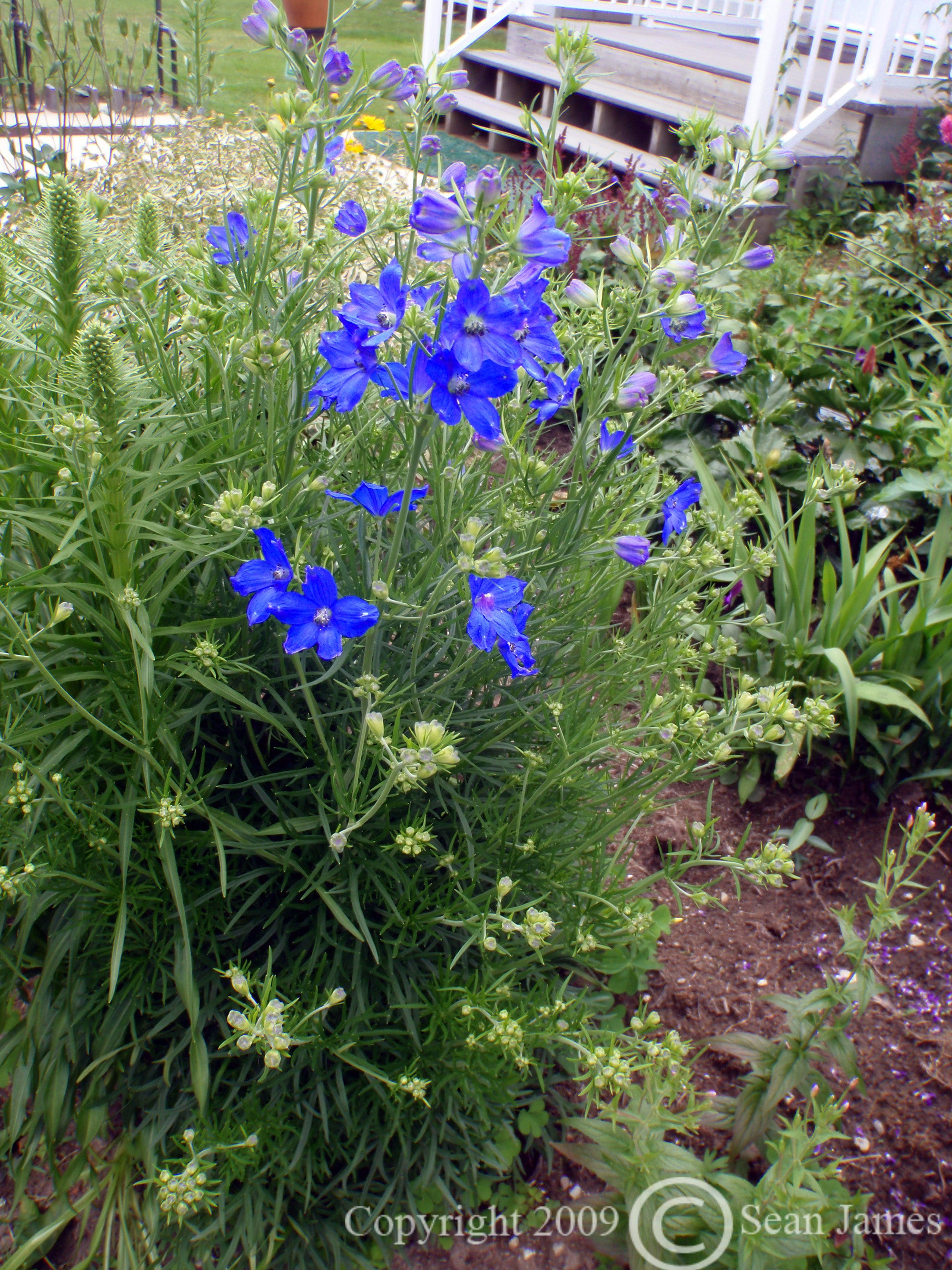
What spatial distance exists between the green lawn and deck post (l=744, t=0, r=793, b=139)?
10.1 ft

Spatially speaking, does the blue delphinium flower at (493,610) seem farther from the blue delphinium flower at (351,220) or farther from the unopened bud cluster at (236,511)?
the blue delphinium flower at (351,220)

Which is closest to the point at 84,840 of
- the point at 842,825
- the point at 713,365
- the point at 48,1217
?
the point at 48,1217

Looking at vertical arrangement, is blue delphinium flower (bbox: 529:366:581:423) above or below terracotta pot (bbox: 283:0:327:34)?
below

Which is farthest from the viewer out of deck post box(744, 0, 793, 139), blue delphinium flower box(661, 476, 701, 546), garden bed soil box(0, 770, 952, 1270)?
deck post box(744, 0, 793, 139)

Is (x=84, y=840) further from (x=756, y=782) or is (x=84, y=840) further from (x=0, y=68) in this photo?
(x=0, y=68)

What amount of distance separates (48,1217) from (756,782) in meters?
2.16

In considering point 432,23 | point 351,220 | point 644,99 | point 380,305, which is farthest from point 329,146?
point 432,23

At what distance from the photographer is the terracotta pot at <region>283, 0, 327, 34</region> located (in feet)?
31.6

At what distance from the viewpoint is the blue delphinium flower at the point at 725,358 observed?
5.42 feet

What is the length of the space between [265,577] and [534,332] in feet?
1.75

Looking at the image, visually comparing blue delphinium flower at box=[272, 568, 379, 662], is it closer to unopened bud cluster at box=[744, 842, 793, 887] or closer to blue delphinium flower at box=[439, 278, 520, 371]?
blue delphinium flower at box=[439, 278, 520, 371]

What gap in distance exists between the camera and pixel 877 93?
6383 mm
